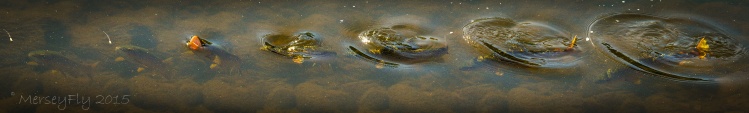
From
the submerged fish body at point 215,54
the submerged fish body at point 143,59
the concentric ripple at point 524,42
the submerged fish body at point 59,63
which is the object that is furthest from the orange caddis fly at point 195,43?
the concentric ripple at point 524,42

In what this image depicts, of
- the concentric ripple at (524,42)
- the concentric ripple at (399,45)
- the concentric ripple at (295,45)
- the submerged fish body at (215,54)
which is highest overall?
the concentric ripple at (524,42)

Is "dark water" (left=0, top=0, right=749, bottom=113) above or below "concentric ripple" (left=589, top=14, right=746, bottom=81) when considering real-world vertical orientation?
below

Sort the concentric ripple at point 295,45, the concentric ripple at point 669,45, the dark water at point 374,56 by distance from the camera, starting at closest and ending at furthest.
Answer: the dark water at point 374,56, the concentric ripple at point 669,45, the concentric ripple at point 295,45

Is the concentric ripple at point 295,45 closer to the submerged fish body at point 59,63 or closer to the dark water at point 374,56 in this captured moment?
the dark water at point 374,56

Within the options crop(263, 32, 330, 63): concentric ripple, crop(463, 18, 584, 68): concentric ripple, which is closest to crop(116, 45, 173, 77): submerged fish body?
crop(263, 32, 330, 63): concentric ripple

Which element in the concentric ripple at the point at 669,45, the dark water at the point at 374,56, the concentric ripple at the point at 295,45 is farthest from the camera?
the concentric ripple at the point at 295,45

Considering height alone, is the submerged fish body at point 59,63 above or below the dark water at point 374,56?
below

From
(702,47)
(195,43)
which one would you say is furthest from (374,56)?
(702,47)

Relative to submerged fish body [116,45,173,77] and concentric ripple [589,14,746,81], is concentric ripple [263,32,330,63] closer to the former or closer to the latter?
submerged fish body [116,45,173,77]

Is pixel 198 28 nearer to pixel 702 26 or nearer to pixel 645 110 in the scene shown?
pixel 645 110
